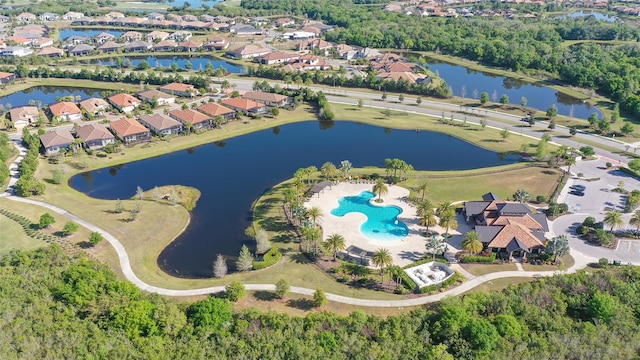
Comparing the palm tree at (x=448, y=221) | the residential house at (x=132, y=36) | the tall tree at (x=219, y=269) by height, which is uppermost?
the residential house at (x=132, y=36)

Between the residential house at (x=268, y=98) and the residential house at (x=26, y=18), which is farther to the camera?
the residential house at (x=26, y=18)

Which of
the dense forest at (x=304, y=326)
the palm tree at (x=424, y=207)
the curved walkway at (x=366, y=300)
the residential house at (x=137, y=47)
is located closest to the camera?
the dense forest at (x=304, y=326)

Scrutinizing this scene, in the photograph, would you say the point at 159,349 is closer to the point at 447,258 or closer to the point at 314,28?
the point at 447,258

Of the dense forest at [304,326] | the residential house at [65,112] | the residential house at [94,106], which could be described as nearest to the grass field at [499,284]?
the dense forest at [304,326]

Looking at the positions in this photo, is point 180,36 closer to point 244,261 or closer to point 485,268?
point 244,261

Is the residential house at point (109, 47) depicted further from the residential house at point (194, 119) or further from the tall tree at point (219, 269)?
the tall tree at point (219, 269)

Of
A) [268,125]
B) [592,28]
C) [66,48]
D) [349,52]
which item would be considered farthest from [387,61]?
[66,48]

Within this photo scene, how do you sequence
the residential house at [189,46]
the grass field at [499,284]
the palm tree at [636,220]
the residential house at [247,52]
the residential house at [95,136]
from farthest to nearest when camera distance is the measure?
1. the residential house at [189,46]
2. the residential house at [247,52]
3. the residential house at [95,136]
4. the palm tree at [636,220]
5. the grass field at [499,284]
